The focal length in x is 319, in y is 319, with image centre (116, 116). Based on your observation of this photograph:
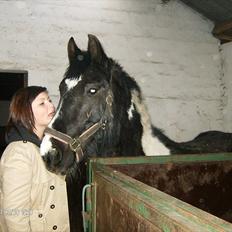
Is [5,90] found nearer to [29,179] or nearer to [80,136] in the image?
[80,136]

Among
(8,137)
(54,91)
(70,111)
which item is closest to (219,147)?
(70,111)

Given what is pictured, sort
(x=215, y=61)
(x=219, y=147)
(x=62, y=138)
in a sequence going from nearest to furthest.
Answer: (x=62, y=138) → (x=219, y=147) → (x=215, y=61)

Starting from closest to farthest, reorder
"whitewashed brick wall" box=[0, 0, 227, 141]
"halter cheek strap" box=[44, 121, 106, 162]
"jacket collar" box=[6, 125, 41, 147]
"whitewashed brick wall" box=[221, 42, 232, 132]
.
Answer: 1. "jacket collar" box=[6, 125, 41, 147]
2. "halter cheek strap" box=[44, 121, 106, 162]
3. "whitewashed brick wall" box=[0, 0, 227, 141]
4. "whitewashed brick wall" box=[221, 42, 232, 132]

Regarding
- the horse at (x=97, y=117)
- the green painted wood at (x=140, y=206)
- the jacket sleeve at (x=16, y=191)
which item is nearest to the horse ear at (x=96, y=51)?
the horse at (x=97, y=117)

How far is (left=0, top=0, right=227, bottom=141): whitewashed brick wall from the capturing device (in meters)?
3.56

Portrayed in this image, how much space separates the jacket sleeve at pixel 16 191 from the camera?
48.7 inches

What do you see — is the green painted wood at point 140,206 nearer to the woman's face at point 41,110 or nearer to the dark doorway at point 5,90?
the woman's face at point 41,110

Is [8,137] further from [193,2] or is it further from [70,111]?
[193,2]

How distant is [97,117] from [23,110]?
2.51ft

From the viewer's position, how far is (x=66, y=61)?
12.1 feet

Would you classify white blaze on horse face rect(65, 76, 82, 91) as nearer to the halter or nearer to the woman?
the halter

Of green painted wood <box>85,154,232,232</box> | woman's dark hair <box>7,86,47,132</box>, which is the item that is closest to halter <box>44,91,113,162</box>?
woman's dark hair <box>7,86,47,132</box>

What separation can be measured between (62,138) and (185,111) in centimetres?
262

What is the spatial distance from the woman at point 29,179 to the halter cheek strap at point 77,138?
1.05 ft
